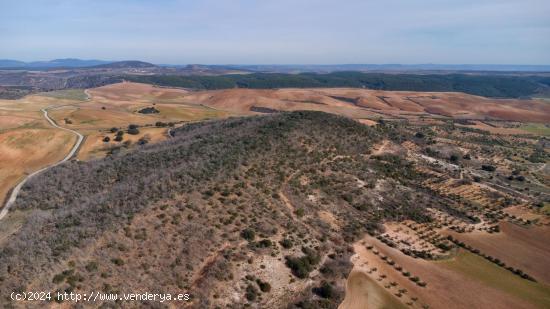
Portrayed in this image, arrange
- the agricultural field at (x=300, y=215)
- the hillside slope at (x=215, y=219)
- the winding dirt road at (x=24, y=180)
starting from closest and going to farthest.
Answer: the hillside slope at (x=215, y=219), the agricultural field at (x=300, y=215), the winding dirt road at (x=24, y=180)

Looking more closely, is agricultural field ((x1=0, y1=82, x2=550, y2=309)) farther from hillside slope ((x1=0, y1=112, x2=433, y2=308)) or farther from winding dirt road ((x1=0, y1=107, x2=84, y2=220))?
winding dirt road ((x1=0, y1=107, x2=84, y2=220))

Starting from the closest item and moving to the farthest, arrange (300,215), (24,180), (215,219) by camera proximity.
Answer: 1. (215,219)
2. (300,215)
3. (24,180)

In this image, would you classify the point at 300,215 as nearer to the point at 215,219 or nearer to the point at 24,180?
the point at 215,219

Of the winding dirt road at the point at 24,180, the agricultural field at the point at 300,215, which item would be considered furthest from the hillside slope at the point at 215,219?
the winding dirt road at the point at 24,180

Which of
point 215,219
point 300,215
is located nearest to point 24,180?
point 215,219

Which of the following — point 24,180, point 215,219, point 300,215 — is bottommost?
point 24,180

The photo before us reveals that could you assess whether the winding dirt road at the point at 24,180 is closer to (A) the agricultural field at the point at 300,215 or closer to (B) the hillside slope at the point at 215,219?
(A) the agricultural field at the point at 300,215

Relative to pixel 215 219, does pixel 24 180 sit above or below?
below

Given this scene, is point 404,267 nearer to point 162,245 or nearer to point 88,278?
point 162,245

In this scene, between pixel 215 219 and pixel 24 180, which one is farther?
pixel 24 180

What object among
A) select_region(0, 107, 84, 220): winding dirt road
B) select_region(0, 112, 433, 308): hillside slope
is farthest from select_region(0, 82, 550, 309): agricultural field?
select_region(0, 107, 84, 220): winding dirt road
